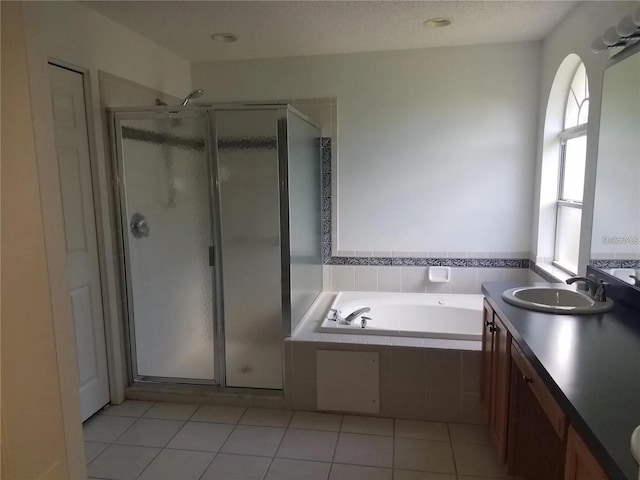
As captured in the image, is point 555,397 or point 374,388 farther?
point 374,388

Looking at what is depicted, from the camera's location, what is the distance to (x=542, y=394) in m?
1.46

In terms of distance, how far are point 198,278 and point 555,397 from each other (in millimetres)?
2135

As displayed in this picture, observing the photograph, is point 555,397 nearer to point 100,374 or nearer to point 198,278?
point 198,278

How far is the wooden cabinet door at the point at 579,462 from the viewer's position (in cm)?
104

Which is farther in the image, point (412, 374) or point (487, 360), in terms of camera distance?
point (412, 374)

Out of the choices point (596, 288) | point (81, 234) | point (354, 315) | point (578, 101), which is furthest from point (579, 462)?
point (81, 234)

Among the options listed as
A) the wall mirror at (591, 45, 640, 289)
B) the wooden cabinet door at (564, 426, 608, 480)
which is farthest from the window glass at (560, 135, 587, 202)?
the wooden cabinet door at (564, 426, 608, 480)

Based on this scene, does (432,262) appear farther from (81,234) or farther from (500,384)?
(81,234)

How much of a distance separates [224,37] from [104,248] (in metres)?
1.59

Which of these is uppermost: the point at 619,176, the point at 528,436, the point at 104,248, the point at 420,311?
the point at 619,176

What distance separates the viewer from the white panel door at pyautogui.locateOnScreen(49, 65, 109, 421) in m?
2.39

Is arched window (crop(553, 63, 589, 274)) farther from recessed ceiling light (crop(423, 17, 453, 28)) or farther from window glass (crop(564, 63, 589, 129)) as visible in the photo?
recessed ceiling light (crop(423, 17, 453, 28))

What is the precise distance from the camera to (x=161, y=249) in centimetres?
287

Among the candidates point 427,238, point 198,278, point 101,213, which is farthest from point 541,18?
point 101,213
